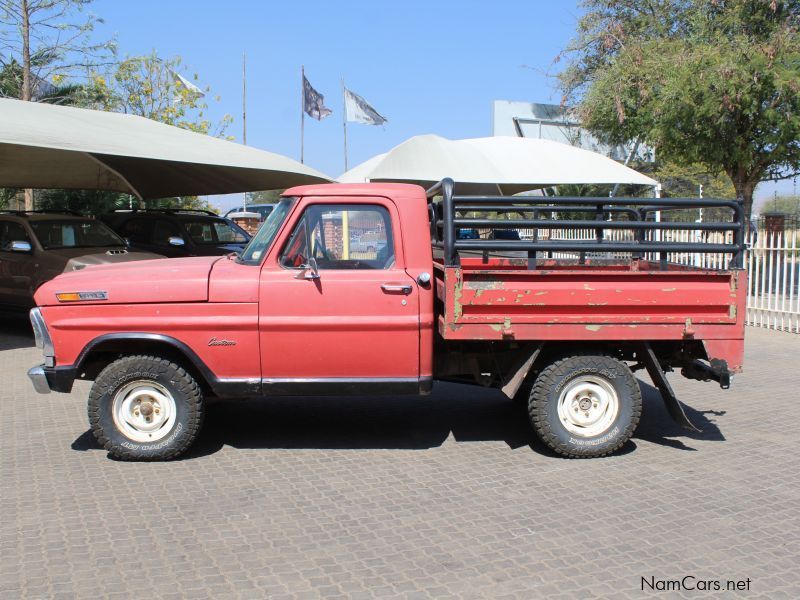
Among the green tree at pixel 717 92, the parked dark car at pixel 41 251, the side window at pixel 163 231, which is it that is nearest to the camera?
the parked dark car at pixel 41 251

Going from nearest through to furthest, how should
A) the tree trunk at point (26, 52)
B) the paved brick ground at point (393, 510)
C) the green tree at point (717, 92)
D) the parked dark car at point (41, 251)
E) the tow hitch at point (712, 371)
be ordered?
the paved brick ground at point (393, 510) → the tow hitch at point (712, 371) → the parked dark car at point (41, 251) → the green tree at point (717, 92) → the tree trunk at point (26, 52)

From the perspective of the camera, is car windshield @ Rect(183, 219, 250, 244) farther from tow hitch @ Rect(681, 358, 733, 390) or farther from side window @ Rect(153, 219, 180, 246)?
tow hitch @ Rect(681, 358, 733, 390)

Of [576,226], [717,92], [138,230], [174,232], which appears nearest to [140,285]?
[576,226]

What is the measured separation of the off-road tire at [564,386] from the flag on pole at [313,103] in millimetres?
24271

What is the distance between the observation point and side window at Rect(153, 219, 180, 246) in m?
14.4

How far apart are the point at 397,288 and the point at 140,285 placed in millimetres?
1859

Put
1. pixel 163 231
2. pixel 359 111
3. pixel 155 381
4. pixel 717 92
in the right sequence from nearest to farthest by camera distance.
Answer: pixel 155 381
pixel 717 92
pixel 163 231
pixel 359 111

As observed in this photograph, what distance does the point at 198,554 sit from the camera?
408 cm

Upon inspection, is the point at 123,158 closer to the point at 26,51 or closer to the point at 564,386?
the point at 26,51

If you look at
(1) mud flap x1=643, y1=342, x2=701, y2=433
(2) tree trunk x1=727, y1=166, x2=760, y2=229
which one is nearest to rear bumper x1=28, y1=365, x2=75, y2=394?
(1) mud flap x1=643, y1=342, x2=701, y2=433

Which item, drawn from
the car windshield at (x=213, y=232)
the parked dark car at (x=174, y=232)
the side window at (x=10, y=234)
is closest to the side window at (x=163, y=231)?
the parked dark car at (x=174, y=232)

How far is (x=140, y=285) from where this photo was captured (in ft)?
17.8

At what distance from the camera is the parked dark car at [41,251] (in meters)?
11.3

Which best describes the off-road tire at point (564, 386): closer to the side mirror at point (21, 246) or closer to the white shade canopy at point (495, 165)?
the side mirror at point (21, 246)
